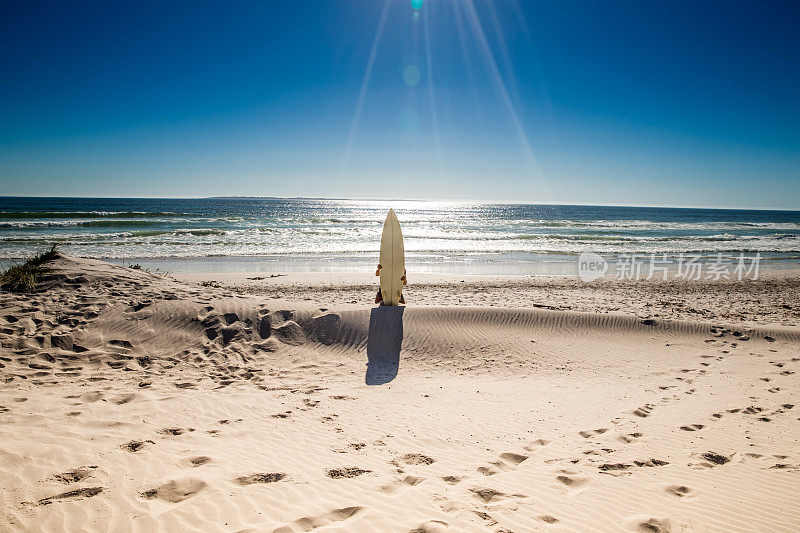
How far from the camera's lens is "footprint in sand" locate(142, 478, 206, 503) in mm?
2734

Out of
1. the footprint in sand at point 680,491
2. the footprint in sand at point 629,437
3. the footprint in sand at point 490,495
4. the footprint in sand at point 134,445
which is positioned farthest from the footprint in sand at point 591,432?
the footprint in sand at point 134,445

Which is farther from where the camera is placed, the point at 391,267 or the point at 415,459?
the point at 391,267

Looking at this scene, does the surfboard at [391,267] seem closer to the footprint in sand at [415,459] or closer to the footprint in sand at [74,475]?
the footprint in sand at [415,459]

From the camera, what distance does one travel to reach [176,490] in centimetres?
283

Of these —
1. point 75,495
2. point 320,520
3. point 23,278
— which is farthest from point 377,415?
point 23,278

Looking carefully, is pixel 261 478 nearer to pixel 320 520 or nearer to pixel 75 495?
pixel 320 520

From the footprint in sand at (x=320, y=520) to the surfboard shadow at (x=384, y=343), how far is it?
10.3 feet

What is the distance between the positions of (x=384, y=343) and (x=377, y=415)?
2689mm

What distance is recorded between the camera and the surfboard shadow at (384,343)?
6309 mm

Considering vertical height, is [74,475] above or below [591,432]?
above

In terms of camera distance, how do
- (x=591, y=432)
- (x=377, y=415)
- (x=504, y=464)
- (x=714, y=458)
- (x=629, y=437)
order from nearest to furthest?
(x=504, y=464)
(x=714, y=458)
(x=629, y=437)
(x=591, y=432)
(x=377, y=415)
